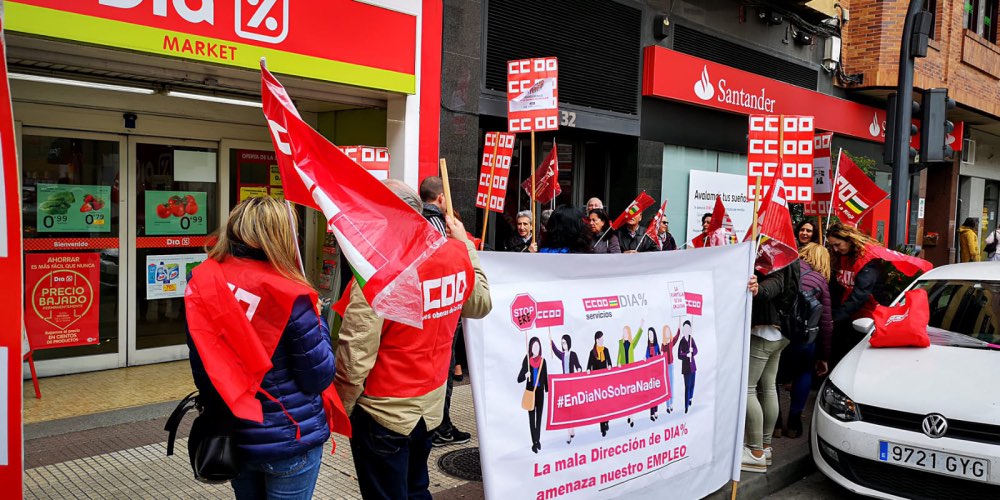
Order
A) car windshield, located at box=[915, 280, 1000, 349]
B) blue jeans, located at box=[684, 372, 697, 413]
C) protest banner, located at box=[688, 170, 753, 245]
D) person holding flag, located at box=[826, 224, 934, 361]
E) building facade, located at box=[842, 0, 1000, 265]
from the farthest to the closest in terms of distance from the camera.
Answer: building facade, located at box=[842, 0, 1000, 265], protest banner, located at box=[688, 170, 753, 245], person holding flag, located at box=[826, 224, 934, 361], car windshield, located at box=[915, 280, 1000, 349], blue jeans, located at box=[684, 372, 697, 413]

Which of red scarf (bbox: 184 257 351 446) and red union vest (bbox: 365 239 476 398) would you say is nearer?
red scarf (bbox: 184 257 351 446)

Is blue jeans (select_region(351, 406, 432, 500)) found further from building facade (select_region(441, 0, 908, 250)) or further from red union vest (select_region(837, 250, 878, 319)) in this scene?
building facade (select_region(441, 0, 908, 250))

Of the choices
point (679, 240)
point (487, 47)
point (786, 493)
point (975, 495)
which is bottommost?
point (786, 493)

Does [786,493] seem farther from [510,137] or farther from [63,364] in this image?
[63,364]

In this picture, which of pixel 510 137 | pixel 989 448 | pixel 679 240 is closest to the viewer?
pixel 989 448

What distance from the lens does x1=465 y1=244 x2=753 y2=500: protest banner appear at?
11.4 ft

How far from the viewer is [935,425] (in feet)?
15.0

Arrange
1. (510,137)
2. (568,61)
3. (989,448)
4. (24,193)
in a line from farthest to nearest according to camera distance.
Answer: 1. (568,61)
2. (510,137)
3. (24,193)
4. (989,448)

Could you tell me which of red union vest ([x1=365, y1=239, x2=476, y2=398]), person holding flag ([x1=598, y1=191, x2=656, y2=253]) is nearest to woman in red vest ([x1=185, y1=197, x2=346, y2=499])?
red union vest ([x1=365, y1=239, x2=476, y2=398])

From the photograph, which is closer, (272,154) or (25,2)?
(25,2)

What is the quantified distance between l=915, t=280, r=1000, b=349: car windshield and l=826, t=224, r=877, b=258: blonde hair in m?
0.85

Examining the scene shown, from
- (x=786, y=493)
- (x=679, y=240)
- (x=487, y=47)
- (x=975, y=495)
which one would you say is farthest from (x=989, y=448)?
(x=679, y=240)

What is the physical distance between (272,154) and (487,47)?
112 inches

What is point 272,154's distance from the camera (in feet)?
28.7
